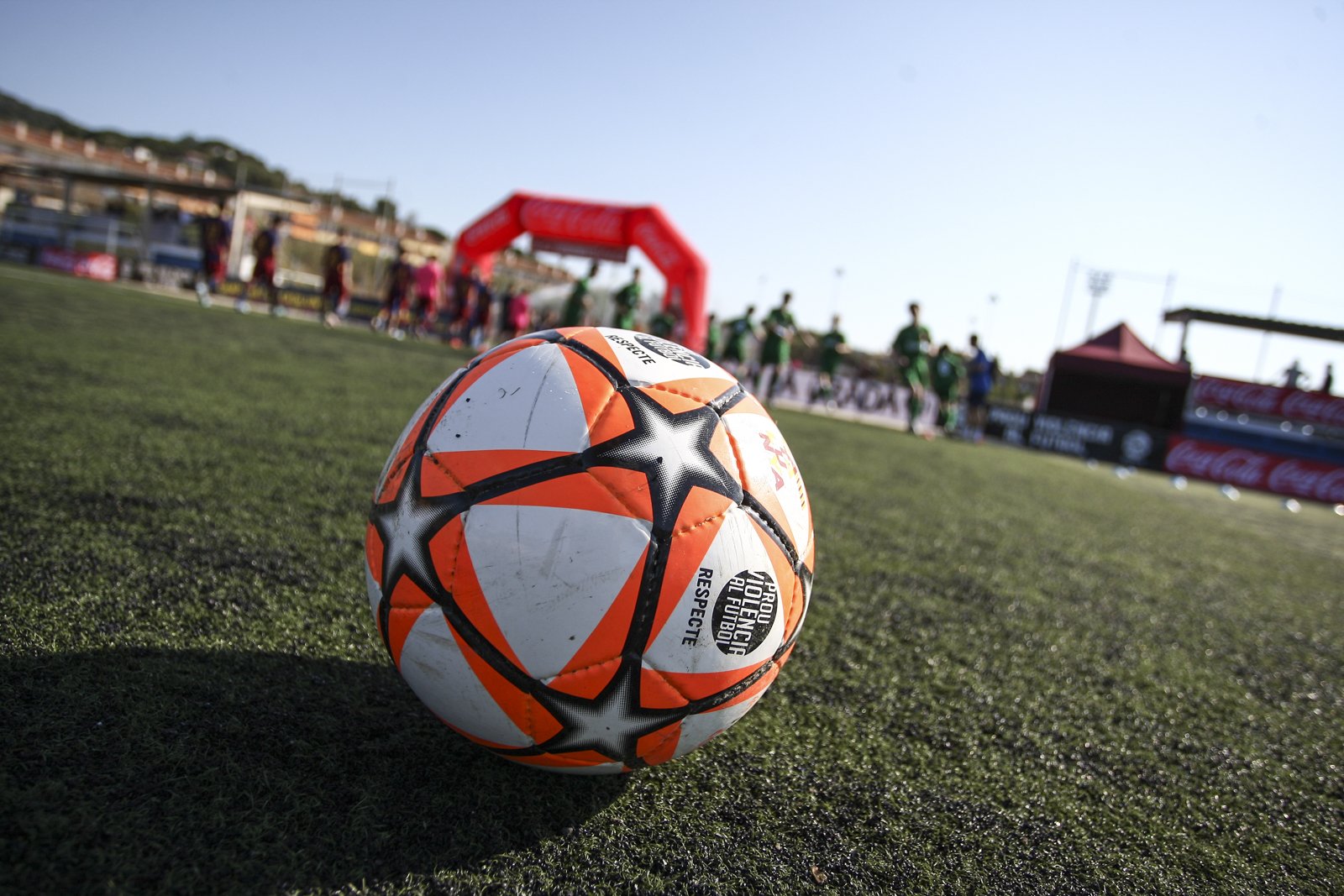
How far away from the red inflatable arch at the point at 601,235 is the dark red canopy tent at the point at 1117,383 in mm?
10896

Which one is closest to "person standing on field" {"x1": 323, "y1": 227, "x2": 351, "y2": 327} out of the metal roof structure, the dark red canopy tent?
the dark red canopy tent

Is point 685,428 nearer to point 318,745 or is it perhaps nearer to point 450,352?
point 318,745

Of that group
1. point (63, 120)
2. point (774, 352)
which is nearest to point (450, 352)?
point (774, 352)

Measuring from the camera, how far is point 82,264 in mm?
25500

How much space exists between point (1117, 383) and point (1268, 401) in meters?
3.51

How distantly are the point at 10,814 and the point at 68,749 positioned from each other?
207 mm

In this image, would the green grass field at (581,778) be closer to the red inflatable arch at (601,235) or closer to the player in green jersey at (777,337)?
the player in green jersey at (777,337)

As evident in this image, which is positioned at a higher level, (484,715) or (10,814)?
(484,715)

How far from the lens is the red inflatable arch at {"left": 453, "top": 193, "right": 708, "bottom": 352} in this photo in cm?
1897

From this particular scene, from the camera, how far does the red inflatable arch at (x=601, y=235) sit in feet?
62.2

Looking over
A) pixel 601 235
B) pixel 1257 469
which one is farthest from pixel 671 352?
pixel 1257 469

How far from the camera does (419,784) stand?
1728 mm

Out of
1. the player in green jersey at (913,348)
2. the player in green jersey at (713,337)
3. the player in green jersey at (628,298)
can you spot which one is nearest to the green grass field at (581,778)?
the player in green jersey at (913,348)

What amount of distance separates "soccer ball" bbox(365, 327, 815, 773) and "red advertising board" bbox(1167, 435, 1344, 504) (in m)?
19.8
